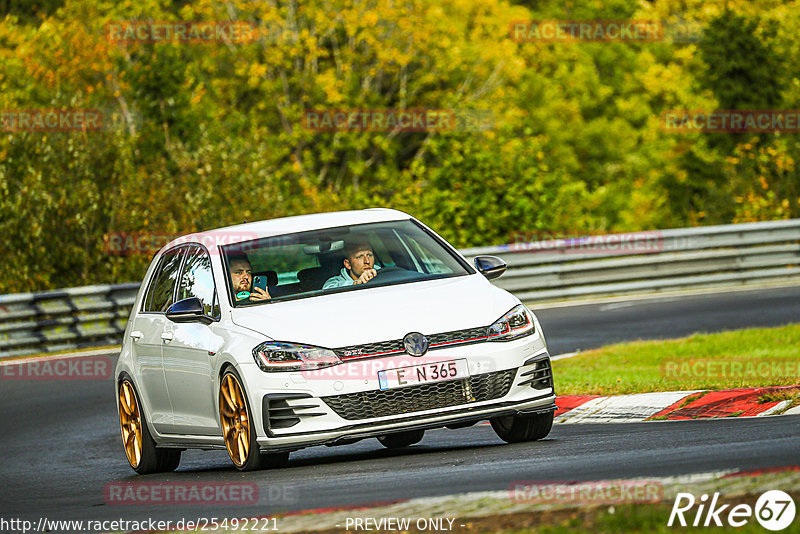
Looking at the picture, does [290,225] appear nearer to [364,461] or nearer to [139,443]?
[364,461]

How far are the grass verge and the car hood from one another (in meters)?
3.06

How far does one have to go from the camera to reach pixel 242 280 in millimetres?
10508

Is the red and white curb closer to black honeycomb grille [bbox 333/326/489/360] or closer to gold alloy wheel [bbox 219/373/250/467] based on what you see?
black honeycomb grille [bbox 333/326/489/360]

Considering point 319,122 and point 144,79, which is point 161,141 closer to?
point 144,79

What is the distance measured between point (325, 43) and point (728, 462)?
44399mm

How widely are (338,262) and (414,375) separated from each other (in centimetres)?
155

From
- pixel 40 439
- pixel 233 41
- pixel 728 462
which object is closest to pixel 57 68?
pixel 233 41

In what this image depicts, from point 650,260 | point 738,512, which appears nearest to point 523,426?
point 738,512

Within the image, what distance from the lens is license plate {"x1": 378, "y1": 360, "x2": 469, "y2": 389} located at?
30.9 ft

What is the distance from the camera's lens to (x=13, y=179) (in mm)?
27141

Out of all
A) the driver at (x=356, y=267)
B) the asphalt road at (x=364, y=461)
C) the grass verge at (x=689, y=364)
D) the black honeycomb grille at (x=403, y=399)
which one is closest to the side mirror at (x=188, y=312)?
the driver at (x=356, y=267)

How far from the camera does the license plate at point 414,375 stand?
9422 mm

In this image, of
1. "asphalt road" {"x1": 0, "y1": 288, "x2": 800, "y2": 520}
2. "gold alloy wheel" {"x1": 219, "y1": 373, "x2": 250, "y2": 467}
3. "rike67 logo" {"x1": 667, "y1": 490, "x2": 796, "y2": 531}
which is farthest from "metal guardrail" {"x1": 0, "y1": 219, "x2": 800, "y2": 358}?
"rike67 logo" {"x1": 667, "y1": 490, "x2": 796, "y2": 531}

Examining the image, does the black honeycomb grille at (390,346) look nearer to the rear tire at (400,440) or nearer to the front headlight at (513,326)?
the front headlight at (513,326)
